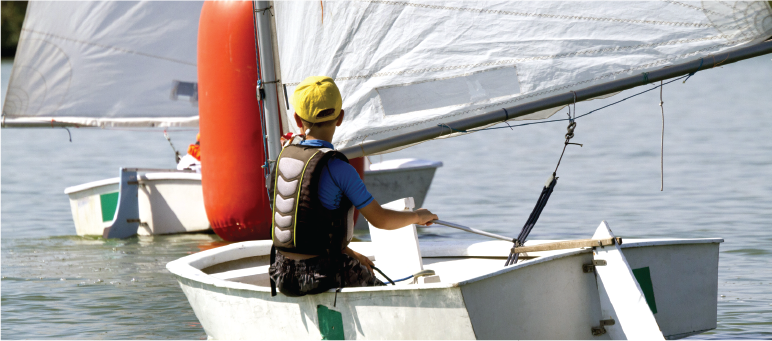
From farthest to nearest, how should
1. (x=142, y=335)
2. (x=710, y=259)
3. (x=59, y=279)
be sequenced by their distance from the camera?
(x=59, y=279), (x=142, y=335), (x=710, y=259)

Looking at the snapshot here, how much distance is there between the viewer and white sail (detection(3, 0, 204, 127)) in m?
9.94

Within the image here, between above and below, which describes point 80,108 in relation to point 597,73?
above

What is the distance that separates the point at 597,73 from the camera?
4.65m

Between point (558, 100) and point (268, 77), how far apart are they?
1593mm

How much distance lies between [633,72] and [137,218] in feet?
18.8

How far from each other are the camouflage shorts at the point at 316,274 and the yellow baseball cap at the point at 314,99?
0.56m

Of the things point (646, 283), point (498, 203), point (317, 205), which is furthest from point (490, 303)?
point (498, 203)

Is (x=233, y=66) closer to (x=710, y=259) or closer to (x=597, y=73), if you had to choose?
(x=597, y=73)

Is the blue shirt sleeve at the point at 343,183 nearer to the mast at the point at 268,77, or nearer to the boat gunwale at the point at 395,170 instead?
the mast at the point at 268,77

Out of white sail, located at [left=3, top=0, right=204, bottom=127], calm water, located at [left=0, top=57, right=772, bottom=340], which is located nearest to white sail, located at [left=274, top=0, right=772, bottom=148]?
calm water, located at [left=0, top=57, right=772, bottom=340]

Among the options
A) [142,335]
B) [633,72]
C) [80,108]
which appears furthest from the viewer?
[80,108]

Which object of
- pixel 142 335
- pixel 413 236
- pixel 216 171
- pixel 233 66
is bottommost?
pixel 142 335

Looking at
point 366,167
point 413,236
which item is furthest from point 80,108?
point 413,236

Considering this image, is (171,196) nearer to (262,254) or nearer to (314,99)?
(262,254)
